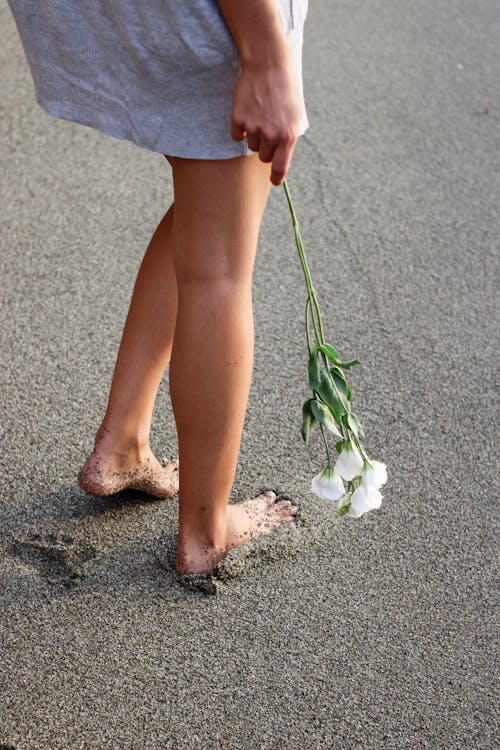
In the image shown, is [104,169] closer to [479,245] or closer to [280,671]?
[479,245]

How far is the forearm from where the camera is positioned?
105 centimetres

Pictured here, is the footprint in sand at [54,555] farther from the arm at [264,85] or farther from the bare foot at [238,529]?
the arm at [264,85]

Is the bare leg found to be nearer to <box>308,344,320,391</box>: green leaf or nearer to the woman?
the woman

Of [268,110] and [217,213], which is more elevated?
[268,110]

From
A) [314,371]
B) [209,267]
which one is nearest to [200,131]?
[209,267]

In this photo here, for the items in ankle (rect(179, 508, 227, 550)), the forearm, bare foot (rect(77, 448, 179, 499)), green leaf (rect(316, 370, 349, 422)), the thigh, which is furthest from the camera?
bare foot (rect(77, 448, 179, 499))

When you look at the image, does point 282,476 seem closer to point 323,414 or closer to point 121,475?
point 121,475

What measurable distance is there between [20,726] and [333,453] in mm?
796

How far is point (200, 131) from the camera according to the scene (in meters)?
1.15

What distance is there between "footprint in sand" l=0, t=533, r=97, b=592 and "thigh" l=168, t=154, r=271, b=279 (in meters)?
0.53

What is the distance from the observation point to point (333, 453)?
178cm

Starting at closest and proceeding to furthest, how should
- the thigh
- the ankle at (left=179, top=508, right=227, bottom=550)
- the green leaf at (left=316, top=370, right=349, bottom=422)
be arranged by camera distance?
the thigh
the green leaf at (left=316, top=370, right=349, bottom=422)
the ankle at (left=179, top=508, right=227, bottom=550)

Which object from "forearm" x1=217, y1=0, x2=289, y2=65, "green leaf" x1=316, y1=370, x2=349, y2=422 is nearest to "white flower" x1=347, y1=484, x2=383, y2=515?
"green leaf" x1=316, y1=370, x2=349, y2=422

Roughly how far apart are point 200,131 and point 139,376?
0.49 m
